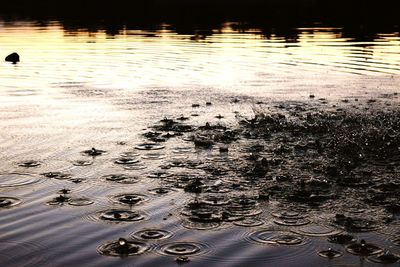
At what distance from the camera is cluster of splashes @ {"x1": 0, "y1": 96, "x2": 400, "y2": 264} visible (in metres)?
8.49

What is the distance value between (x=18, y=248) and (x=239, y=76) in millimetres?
22870

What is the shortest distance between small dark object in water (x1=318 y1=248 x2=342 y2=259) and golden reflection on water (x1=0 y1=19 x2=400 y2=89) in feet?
61.9

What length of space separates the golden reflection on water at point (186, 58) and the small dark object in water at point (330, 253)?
1888 centimetres

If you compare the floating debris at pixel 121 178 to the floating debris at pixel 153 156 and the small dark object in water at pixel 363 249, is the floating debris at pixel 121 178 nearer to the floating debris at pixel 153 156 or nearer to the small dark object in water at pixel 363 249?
the floating debris at pixel 153 156

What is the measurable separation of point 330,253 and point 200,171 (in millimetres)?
4651

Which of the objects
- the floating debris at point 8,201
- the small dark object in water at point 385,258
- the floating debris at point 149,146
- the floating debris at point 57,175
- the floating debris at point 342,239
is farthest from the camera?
the floating debris at point 149,146

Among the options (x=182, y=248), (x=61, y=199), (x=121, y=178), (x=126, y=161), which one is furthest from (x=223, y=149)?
(x=182, y=248)

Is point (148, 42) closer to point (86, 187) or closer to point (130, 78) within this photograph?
point (130, 78)

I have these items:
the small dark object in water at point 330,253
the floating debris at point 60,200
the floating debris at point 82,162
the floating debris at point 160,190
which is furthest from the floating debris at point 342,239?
the floating debris at point 82,162

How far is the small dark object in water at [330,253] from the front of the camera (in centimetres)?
773

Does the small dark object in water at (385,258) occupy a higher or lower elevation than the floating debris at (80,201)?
higher

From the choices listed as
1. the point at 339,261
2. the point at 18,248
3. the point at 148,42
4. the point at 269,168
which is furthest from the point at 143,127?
the point at 148,42

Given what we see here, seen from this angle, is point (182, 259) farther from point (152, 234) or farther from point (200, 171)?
point (200, 171)

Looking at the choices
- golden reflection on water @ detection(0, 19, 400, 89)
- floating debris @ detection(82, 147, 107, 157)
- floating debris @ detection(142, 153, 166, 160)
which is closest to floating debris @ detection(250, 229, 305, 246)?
floating debris @ detection(142, 153, 166, 160)
